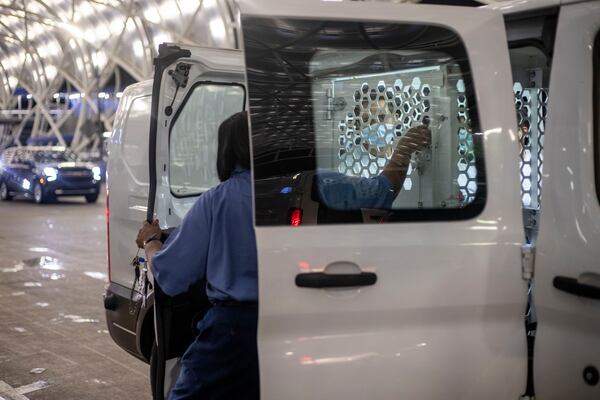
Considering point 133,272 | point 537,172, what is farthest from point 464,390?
point 133,272

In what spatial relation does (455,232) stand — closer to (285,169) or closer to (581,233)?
(581,233)

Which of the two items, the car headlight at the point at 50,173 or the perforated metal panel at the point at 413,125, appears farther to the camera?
the car headlight at the point at 50,173

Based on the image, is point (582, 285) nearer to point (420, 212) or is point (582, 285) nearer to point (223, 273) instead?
point (420, 212)

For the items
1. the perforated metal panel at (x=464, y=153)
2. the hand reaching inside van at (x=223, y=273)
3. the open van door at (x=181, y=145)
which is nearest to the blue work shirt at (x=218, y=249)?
the hand reaching inside van at (x=223, y=273)

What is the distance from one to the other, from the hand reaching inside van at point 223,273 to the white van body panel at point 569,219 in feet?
3.14

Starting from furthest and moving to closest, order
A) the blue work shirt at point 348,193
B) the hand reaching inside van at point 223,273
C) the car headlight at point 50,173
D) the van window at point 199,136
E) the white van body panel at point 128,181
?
1. the car headlight at point 50,173
2. the van window at point 199,136
3. the white van body panel at point 128,181
4. the hand reaching inside van at point 223,273
5. the blue work shirt at point 348,193

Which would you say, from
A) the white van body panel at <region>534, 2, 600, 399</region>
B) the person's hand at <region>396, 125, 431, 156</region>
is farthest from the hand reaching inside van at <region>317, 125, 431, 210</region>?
the white van body panel at <region>534, 2, 600, 399</region>

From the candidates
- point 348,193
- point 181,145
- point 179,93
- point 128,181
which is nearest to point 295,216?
point 348,193

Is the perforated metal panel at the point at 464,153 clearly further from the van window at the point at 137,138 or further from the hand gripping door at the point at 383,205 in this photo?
the van window at the point at 137,138

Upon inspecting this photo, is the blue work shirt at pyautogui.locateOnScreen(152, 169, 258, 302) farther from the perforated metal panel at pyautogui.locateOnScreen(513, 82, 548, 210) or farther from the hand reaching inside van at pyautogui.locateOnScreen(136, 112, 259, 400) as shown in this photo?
the perforated metal panel at pyautogui.locateOnScreen(513, 82, 548, 210)

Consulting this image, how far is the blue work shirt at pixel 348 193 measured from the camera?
2705 mm

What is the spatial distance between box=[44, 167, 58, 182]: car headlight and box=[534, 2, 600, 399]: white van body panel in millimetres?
21417

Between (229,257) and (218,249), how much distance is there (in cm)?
6

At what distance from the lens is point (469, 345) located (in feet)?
8.81
